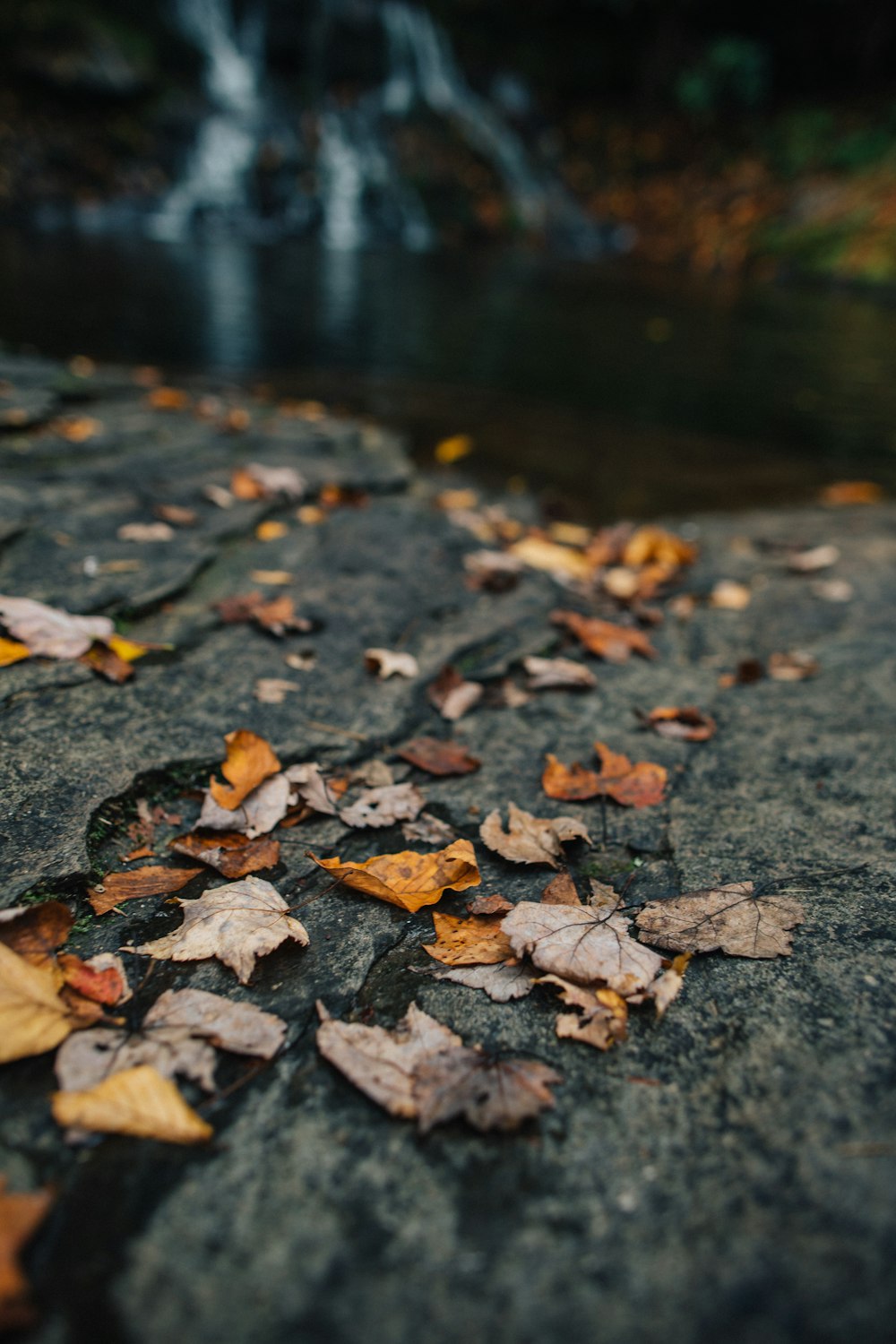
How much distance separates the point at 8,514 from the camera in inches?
88.5

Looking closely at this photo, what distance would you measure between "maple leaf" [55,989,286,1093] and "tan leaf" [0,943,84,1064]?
25 millimetres

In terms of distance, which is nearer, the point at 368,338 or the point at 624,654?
the point at 624,654

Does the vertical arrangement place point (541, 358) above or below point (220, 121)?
below

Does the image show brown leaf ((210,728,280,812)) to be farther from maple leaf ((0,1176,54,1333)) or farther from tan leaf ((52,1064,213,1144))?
maple leaf ((0,1176,54,1333))

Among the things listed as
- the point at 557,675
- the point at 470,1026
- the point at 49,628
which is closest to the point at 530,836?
the point at 470,1026

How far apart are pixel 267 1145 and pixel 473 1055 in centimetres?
26

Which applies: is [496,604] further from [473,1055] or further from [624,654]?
[473,1055]

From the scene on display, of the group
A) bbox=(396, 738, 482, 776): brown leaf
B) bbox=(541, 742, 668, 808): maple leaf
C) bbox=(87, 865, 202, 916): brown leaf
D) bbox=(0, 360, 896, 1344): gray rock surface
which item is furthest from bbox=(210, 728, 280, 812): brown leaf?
bbox=(541, 742, 668, 808): maple leaf

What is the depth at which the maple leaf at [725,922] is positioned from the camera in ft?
3.78

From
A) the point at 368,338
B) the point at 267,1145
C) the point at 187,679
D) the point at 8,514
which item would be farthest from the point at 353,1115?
the point at 368,338

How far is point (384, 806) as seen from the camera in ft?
4.88

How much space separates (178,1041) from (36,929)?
0.28 metres

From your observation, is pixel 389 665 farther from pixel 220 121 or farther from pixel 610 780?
pixel 220 121

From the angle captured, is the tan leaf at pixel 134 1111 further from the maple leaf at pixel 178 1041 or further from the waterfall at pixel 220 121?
→ the waterfall at pixel 220 121
